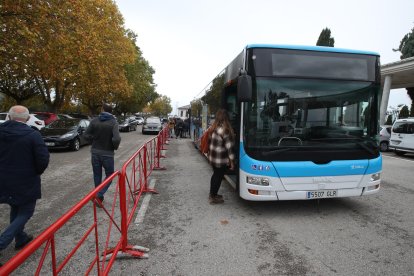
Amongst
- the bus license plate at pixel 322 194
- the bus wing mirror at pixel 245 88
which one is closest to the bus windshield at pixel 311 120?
the bus wing mirror at pixel 245 88

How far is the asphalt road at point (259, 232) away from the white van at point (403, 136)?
26.7 feet

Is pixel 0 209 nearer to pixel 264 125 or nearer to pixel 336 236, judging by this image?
pixel 264 125

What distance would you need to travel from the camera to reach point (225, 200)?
19.9ft

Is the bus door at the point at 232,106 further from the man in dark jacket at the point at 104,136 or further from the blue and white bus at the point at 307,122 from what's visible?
the man in dark jacket at the point at 104,136

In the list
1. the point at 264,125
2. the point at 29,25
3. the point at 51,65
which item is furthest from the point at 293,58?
the point at 51,65

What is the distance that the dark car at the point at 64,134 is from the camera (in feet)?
41.5

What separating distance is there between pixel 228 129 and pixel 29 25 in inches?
392

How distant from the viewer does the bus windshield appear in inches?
191

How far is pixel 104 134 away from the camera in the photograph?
5.38 metres

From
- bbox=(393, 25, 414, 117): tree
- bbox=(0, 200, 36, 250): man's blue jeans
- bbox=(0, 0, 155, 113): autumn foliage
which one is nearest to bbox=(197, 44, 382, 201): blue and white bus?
bbox=(0, 200, 36, 250): man's blue jeans

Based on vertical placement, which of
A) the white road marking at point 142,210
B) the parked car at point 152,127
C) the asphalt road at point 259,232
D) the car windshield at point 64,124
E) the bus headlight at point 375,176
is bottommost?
the asphalt road at point 259,232

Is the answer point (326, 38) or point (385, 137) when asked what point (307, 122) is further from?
point (326, 38)

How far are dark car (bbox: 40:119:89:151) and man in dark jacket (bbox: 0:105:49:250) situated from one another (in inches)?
368

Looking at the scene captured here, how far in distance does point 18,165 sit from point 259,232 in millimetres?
3292
